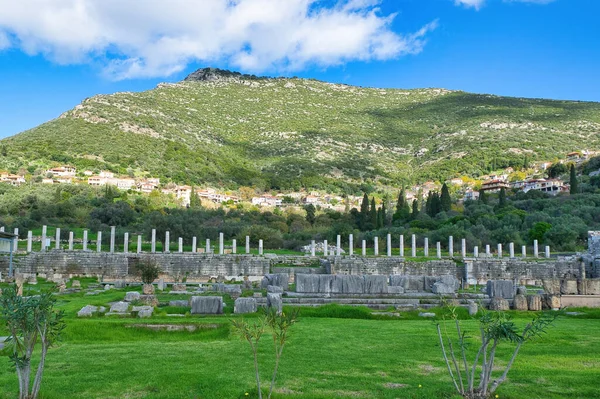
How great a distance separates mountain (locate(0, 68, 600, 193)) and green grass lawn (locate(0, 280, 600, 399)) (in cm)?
7642

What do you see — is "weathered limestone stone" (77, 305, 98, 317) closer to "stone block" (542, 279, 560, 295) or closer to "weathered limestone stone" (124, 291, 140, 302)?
"weathered limestone stone" (124, 291, 140, 302)

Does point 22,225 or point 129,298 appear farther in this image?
point 22,225

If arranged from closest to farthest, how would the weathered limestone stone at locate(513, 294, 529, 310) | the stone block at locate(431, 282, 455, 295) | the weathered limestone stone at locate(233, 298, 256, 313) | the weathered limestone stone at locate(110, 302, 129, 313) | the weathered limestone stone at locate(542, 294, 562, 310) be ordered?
the weathered limestone stone at locate(110, 302, 129, 313)
the weathered limestone stone at locate(233, 298, 256, 313)
the weathered limestone stone at locate(513, 294, 529, 310)
the weathered limestone stone at locate(542, 294, 562, 310)
the stone block at locate(431, 282, 455, 295)

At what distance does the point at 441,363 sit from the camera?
371 inches

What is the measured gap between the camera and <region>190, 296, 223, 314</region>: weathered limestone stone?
659 inches

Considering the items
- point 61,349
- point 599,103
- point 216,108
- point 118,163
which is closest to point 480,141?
point 599,103

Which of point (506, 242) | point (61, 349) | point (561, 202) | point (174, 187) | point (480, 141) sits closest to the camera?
point (61, 349)

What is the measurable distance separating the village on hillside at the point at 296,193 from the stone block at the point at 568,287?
49192mm

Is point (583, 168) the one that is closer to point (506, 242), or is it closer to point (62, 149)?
point (506, 242)

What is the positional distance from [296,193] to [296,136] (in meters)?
26.9

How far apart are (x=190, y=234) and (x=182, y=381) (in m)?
40.9

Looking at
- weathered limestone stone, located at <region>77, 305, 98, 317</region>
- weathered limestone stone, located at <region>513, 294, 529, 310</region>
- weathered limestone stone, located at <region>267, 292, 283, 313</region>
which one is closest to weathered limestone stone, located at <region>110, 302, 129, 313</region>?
weathered limestone stone, located at <region>77, 305, 98, 317</region>

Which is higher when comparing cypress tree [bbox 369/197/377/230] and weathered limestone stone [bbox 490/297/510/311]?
cypress tree [bbox 369/197/377/230]

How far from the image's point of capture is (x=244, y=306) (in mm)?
17016
